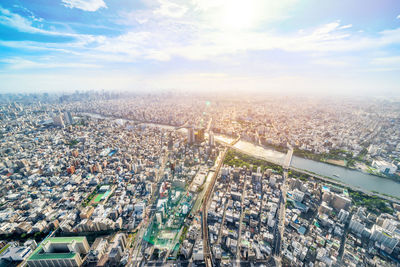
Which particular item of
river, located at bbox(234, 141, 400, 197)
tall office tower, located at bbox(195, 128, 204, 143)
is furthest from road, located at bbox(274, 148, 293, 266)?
tall office tower, located at bbox(195, 128, 204, 143)

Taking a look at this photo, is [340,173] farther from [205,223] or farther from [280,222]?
[205,223]

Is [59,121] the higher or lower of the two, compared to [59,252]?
higher

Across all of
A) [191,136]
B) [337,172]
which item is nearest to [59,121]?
[191,136]

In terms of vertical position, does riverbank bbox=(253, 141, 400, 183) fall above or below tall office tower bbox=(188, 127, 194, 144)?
below

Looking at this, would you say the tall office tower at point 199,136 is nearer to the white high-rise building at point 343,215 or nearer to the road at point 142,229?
the road at point 142,229

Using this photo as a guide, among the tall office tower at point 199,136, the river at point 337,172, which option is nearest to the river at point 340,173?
the river at point 337,172

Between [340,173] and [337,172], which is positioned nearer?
[340,173]

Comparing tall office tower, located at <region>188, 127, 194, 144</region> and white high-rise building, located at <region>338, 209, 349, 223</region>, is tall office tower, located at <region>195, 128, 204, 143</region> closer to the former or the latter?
tall office tower, located at <region>188, 127, 194, 144</region>

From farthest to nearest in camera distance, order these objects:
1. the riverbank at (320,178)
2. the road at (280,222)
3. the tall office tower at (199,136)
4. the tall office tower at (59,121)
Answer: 1. the tall office tower at (59,121)
2. the tall office tower at (199,136)
3. the riverbank at (320,178)
4. the road at (280,222)

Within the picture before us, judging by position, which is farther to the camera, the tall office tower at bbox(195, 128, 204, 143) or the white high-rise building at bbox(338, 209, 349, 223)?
the tall office tower at bbox(195, 128, 204, 143)
